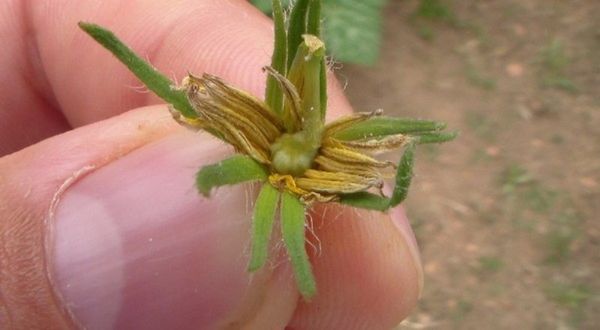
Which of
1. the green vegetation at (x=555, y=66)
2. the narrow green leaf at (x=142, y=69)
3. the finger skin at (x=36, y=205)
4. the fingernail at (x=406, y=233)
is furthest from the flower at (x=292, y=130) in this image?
the green vegetation at (x=555, y=66)

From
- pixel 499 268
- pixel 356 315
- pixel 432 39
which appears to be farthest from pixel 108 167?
pixel 432 39

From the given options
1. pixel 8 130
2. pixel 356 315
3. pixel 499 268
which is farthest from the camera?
pixel 499 268

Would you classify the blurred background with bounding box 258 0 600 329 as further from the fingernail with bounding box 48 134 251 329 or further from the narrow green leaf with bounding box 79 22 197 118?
the narrow green leaf with bounding box 79 22 197 118

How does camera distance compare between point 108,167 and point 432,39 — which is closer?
point 108,167

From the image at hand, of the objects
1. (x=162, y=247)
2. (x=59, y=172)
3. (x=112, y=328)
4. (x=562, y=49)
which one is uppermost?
(x=562, y=49)

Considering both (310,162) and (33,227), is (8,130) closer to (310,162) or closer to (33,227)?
(33,227)

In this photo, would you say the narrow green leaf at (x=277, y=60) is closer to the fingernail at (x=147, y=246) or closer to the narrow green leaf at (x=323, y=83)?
the narrow green leaf at (x=323, y=83)

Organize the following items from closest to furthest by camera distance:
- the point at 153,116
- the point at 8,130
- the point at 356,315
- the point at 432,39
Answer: the point at 153,116 < the point at 356,315 < the point at 8,130 < the point at 432,39

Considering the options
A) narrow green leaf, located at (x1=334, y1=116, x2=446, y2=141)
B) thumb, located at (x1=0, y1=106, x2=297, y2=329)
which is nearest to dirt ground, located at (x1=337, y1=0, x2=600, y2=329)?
thumb, located at (x1=0, y1=106, x2=297, y2=329)
